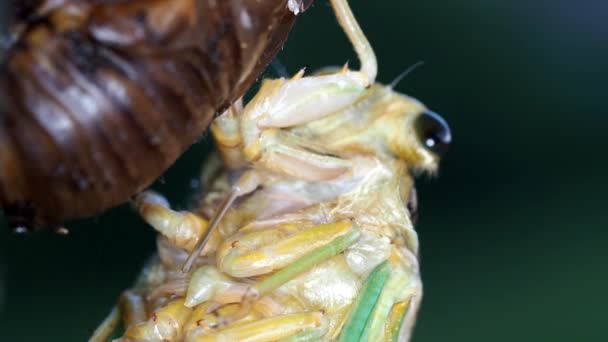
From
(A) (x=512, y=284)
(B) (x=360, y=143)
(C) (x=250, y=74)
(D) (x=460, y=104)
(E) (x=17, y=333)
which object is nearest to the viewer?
(C) (x=250, y=74)

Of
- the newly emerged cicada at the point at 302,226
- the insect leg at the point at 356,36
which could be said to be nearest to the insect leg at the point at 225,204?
the newly emerged cicada at the point at 302,226

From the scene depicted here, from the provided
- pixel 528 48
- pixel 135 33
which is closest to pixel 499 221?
pixel 528 48

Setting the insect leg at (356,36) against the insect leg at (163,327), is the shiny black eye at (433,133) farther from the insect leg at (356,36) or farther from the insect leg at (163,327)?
the insect leg at (163,327)

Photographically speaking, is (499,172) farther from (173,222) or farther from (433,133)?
(173,222)

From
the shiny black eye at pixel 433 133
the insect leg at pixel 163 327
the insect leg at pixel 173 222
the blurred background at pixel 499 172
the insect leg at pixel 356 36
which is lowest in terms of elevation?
the blurred background at pixel 499 172

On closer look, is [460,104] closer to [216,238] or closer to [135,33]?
[216,238]

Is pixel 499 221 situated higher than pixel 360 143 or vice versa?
pixel 360 143
